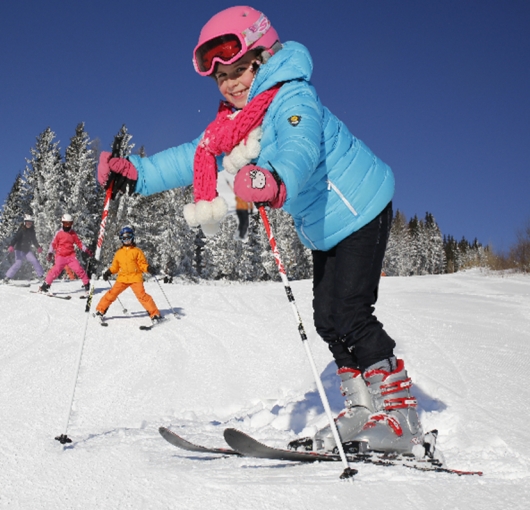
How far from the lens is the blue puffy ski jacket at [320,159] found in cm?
235

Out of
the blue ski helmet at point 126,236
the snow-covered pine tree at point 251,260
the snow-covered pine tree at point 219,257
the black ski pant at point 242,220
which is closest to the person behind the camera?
→ the black ski pant at point 242,220

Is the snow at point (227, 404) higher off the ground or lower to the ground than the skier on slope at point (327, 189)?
lower

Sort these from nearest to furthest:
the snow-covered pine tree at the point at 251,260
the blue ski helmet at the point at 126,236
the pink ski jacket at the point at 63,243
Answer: the blue ski helmet at the point at 126,236 < the pink ski jacket at the point at 63,243 < the snow-covered pine tree at the point at 251,260

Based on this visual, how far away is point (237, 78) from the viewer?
270 cm

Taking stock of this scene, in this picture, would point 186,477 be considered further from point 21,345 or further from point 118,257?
point 118,257

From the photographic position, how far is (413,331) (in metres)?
6.42

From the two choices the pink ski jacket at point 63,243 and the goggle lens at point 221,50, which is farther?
the pink ski jacket at point 63,243

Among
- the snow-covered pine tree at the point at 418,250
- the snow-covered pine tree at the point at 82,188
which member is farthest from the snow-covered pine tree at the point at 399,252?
the snow-covered pine tree at the point at 82,188

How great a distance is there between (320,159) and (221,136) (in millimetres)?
592

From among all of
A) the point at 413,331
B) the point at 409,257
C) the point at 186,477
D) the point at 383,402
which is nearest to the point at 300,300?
the point at 413,331

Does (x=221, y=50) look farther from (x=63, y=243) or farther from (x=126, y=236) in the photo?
(x=63, y=243)

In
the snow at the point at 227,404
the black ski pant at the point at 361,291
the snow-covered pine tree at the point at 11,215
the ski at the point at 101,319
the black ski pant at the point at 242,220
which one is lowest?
the snow at the point at 227,404

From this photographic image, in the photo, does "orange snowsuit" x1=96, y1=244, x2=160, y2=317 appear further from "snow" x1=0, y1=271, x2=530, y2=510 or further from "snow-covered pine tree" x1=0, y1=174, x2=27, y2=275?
"snow-covered pine tree" x1=0, y1=174, x2=27, y2=275

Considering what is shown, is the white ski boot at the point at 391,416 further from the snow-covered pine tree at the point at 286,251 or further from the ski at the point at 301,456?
the snow-covered pine tree at the point at 286,251
